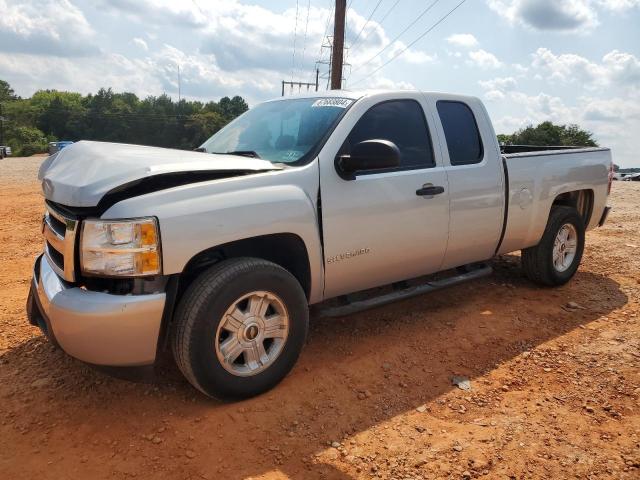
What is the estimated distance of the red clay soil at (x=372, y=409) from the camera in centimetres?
258

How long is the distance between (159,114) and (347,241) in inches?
3061

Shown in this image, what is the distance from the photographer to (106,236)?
2605 mm

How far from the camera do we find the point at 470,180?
4.18 m

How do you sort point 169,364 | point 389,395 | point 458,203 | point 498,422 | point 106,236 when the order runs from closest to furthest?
point 106,236 → point 498,422 → point 389,395 → point 169,364 → point 458,203

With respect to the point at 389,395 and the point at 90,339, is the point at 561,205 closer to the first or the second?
the point at 389,395

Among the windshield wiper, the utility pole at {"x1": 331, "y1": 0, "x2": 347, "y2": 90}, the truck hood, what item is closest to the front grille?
the truck hood

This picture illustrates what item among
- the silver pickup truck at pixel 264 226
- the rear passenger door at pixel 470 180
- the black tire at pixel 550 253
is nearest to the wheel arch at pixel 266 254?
the silver pickup truck at pixel 264 226

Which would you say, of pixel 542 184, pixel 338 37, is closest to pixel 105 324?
pixel 542 184

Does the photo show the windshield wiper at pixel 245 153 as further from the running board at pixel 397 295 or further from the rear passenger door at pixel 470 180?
the rear passenger door at pixel 470 180

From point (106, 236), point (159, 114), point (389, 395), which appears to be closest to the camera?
point (106, 236)

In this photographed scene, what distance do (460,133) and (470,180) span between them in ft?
1.45

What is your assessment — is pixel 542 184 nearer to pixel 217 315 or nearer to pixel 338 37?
pixel 217 315

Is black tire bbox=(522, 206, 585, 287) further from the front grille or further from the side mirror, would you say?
the front grille

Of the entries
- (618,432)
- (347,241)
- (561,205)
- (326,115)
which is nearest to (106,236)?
(347,241)
